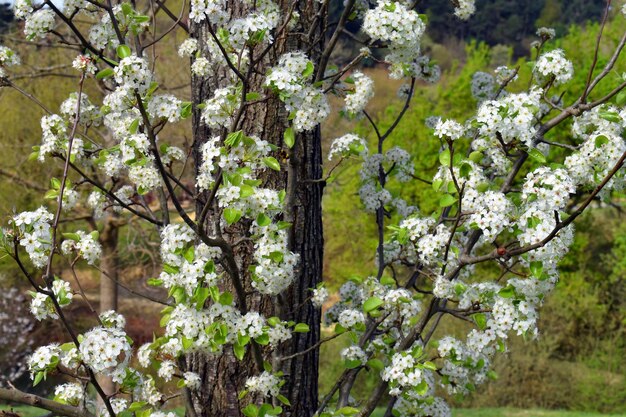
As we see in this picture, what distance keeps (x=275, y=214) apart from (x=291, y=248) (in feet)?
1.31

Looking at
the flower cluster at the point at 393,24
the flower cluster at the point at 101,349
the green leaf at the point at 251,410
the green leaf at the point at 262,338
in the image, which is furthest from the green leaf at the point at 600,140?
the flower cluster at the point at 101,349

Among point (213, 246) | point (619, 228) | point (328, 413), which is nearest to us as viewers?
point (213, 246)

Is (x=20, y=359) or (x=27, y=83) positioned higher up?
(x=27, y=83)

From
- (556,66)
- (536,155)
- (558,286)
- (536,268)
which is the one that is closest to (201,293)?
(536,268)

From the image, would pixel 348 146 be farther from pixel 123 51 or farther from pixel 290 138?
pixel 123 51

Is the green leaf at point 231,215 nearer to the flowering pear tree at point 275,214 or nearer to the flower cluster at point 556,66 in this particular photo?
the flowering pear tree at point 275,214

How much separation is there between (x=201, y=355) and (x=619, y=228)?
15407 mm

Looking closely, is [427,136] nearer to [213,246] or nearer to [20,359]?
[20,359]

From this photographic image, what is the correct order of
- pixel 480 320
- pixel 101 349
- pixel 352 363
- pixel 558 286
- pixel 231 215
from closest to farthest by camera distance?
1. pixel 231 215
2. pixel 101 349
3. pixel 480 320
4. pixel 352 363
5. pixel 558 286

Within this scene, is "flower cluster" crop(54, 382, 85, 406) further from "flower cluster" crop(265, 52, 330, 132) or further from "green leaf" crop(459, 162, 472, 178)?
"green leaf" crop(459, 162, 472, 178)

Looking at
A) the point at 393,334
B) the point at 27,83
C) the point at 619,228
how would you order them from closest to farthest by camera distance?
the point at 393,334 → the point at 27,83 → the point at 619,228

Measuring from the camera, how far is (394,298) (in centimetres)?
254

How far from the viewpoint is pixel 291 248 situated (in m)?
2.69

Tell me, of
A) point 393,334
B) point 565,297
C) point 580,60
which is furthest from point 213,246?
point 580,60
